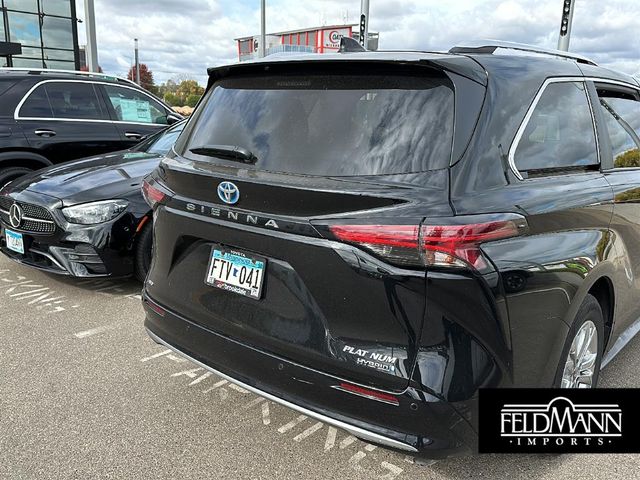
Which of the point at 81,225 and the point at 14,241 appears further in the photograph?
the point at 14,241

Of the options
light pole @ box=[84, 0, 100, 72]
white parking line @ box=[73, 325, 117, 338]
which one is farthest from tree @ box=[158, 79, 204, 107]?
white parking line @ box=[73, 325, 117, 338]

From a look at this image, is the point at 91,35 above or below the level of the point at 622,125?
above

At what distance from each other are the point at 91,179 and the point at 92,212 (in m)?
0.47

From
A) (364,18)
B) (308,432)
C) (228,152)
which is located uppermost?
(364,18)

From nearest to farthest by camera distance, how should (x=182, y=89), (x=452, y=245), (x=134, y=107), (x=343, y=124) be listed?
(x=452, y=245) → (x=343, y=124) → (x=134, y=107) → (x=182, y=89)

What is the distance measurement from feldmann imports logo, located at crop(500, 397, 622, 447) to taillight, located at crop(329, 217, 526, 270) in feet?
2.27

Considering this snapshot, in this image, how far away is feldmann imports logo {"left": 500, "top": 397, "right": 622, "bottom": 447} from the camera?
2220 millimetres

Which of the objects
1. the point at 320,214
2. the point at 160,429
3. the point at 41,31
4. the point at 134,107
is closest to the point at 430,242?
the point at 320,214

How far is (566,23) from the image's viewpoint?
11141 mm

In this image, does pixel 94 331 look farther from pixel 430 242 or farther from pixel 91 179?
pixel 430 242

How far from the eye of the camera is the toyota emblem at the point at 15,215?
14.5ft

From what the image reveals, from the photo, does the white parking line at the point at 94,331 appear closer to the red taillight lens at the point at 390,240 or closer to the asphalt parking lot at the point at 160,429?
the asphalt parking lot at the point at 160,429

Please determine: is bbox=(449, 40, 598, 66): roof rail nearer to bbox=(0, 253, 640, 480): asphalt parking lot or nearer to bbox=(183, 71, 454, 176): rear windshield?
bbox=(183, 71, 454, 176): rear windshield

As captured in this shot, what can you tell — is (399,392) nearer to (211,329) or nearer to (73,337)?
(211,329)
